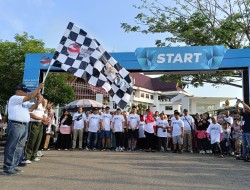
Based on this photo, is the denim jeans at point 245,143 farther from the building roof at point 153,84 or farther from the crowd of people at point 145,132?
the building roof at point 153,84

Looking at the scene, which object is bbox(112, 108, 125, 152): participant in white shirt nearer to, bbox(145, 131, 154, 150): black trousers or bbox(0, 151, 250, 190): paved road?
bbox(145, 131, 154, 150): black trousers

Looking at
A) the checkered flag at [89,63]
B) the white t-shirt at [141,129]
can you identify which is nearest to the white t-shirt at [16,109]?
the checkered flag at [89,63]

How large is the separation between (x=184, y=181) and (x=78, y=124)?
794 centimetres

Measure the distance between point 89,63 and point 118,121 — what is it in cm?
489

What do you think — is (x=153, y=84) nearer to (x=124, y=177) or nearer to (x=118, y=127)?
(x=118, y=127)

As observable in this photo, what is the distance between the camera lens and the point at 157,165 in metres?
8.09

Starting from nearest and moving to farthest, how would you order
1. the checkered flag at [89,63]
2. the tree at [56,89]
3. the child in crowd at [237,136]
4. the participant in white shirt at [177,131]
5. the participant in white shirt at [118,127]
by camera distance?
the checkered flag at [89,63]
the child in crowd at [237,136]
the participant in white shirt at [177,131]
the participant in white shirt at [118,127]
the tree at [56,89]

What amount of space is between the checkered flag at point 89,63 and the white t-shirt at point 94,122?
473cm

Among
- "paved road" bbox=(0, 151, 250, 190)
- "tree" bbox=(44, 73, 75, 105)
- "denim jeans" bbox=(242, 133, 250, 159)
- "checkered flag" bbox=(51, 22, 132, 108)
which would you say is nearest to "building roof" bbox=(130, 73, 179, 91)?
"tree" bbox=(44, 73, 75, 105)

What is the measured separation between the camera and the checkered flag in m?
8.26

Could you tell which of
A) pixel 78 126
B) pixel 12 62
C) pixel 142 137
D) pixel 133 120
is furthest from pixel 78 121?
pixel 12 62

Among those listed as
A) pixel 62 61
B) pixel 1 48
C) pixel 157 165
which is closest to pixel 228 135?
pixel 157 165

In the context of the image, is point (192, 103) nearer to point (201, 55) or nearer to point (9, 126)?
point (201, 55)

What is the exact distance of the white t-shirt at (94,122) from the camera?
12992 mm
